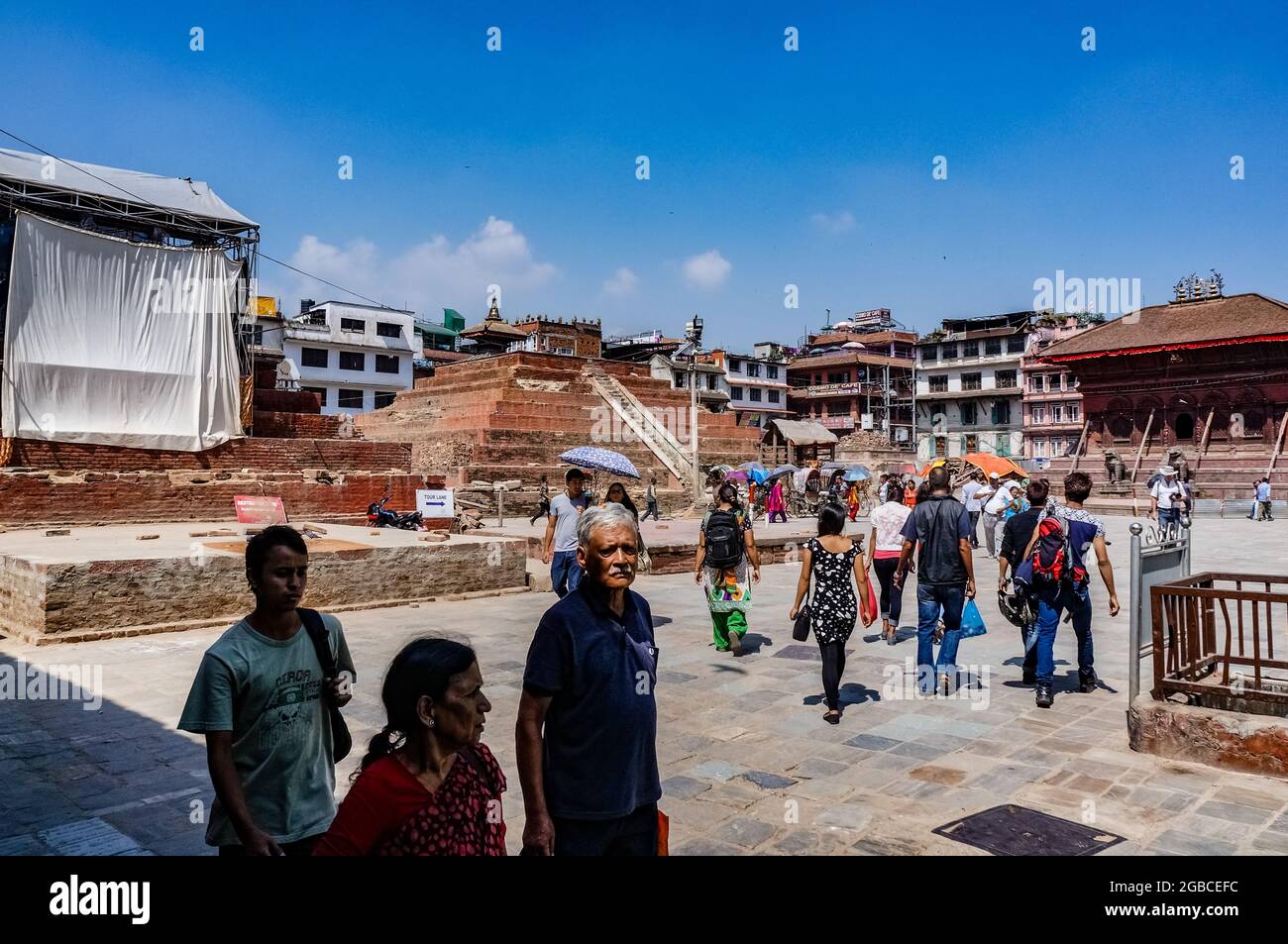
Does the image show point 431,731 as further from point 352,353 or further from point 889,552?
point 352,353

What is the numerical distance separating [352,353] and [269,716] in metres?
50.2

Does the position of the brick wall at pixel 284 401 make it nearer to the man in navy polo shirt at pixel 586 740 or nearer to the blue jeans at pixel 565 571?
the blue jeans at pixel 565 571

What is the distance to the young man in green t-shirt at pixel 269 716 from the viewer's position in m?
2.45

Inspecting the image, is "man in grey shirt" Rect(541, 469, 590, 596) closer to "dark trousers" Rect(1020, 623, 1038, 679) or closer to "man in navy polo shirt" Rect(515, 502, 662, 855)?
"dark trousers" Rect(1020, 623, 1038, 679)

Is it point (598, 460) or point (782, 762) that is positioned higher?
point (598, 460)

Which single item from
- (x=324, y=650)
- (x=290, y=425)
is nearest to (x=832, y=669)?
(x=324, y=650)

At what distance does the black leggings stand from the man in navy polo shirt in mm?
3523

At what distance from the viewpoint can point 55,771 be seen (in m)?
5.04

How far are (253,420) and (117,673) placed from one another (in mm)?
15998

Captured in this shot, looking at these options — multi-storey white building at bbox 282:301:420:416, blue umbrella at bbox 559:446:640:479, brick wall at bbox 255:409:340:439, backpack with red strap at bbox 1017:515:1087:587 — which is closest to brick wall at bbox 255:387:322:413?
brick wall at bbox 255:409:340:439

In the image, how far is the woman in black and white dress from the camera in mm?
6004

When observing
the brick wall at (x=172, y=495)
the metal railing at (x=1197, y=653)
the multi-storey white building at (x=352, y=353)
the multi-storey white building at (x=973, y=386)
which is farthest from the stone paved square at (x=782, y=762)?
the multi-storey white building at (x=973, y=386)

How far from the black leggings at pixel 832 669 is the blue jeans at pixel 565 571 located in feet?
8.44

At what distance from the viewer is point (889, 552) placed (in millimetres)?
8891
